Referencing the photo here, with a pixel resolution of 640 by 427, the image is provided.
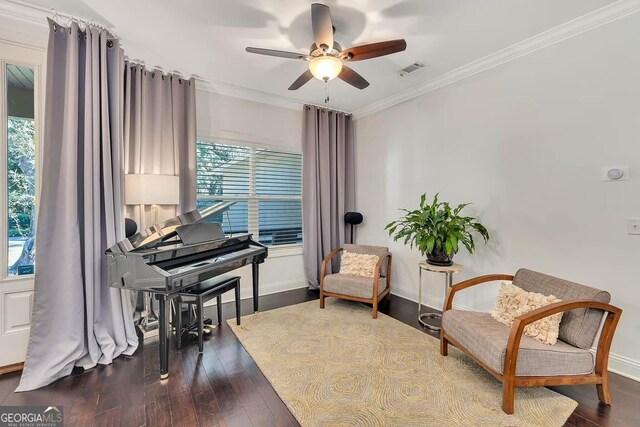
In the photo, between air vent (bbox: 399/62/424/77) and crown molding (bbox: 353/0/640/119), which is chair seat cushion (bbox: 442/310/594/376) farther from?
air vent (bbox: 399/62/424/77)

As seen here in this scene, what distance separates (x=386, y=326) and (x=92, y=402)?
8.17ft

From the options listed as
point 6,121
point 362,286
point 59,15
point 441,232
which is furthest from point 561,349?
point 59,15

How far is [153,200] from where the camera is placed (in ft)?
8.73

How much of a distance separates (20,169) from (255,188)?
2.33 meters

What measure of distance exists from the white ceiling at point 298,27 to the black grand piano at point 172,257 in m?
1.59

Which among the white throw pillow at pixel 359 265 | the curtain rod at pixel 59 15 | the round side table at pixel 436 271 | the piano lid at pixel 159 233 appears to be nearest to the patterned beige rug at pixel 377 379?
the round side table at pixel 436 271

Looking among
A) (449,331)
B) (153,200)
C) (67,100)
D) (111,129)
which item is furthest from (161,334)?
(449,331)

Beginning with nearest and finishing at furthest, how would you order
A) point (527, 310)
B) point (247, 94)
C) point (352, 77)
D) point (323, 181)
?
point (527, 310)
point (352, 77)
point (247, 94)
point (323, 181)

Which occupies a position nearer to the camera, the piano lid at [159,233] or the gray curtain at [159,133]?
the piano lid at [159,233]

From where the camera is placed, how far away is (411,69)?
3.14 meters

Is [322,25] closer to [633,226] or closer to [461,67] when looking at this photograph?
[461,67]

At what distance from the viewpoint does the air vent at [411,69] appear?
304 cm

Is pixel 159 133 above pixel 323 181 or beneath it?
above

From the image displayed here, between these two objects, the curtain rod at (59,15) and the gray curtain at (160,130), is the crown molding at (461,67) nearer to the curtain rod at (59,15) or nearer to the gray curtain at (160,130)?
the curtain rod at (59,15)
